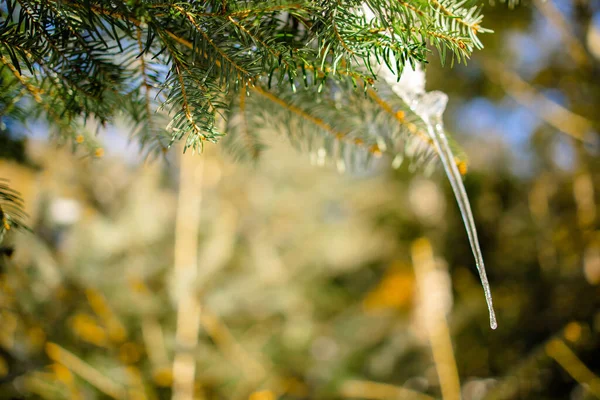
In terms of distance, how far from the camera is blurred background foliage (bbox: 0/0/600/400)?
57cm

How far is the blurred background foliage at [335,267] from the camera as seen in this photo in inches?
22.3

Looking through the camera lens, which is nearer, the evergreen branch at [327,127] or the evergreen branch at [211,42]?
the evergreen branch at [211,42]

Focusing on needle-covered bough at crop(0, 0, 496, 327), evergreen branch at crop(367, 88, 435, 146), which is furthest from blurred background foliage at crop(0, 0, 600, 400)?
evergreen branch at crop(367, 88, 435, 146)

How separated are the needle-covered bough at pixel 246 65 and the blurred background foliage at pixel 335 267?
22 centimetres

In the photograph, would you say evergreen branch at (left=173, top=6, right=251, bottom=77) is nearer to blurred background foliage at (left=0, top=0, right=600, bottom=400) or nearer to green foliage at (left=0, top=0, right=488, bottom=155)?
green foliage at (left=0, top=0, right=488, bottom=155)

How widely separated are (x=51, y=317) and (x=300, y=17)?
0.59m

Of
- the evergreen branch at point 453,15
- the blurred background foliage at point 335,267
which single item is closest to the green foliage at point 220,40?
the evergreen branch at point 453,15

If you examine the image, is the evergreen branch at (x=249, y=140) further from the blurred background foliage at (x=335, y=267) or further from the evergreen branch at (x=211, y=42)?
the blurred background foliage at (x=335, y=267)

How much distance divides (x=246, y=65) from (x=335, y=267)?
2.72 feet

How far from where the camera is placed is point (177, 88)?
19cm

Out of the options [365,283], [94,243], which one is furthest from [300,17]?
[365,283]

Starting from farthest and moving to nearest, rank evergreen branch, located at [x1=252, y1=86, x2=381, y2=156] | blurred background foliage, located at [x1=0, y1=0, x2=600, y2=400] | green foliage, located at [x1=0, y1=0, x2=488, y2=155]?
blurred background foliage, located at [x1=0, y1=0, x2=600, y2=400], evergreen branch, located at [x1=252, y1=86, x2=381, y2=156], green foliage, located at [x1=0, y1=0, x2=488, y2=155]

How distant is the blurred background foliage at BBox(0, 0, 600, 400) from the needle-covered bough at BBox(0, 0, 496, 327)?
222 mm

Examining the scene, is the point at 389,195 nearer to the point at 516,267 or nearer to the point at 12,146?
the point at 516,267
